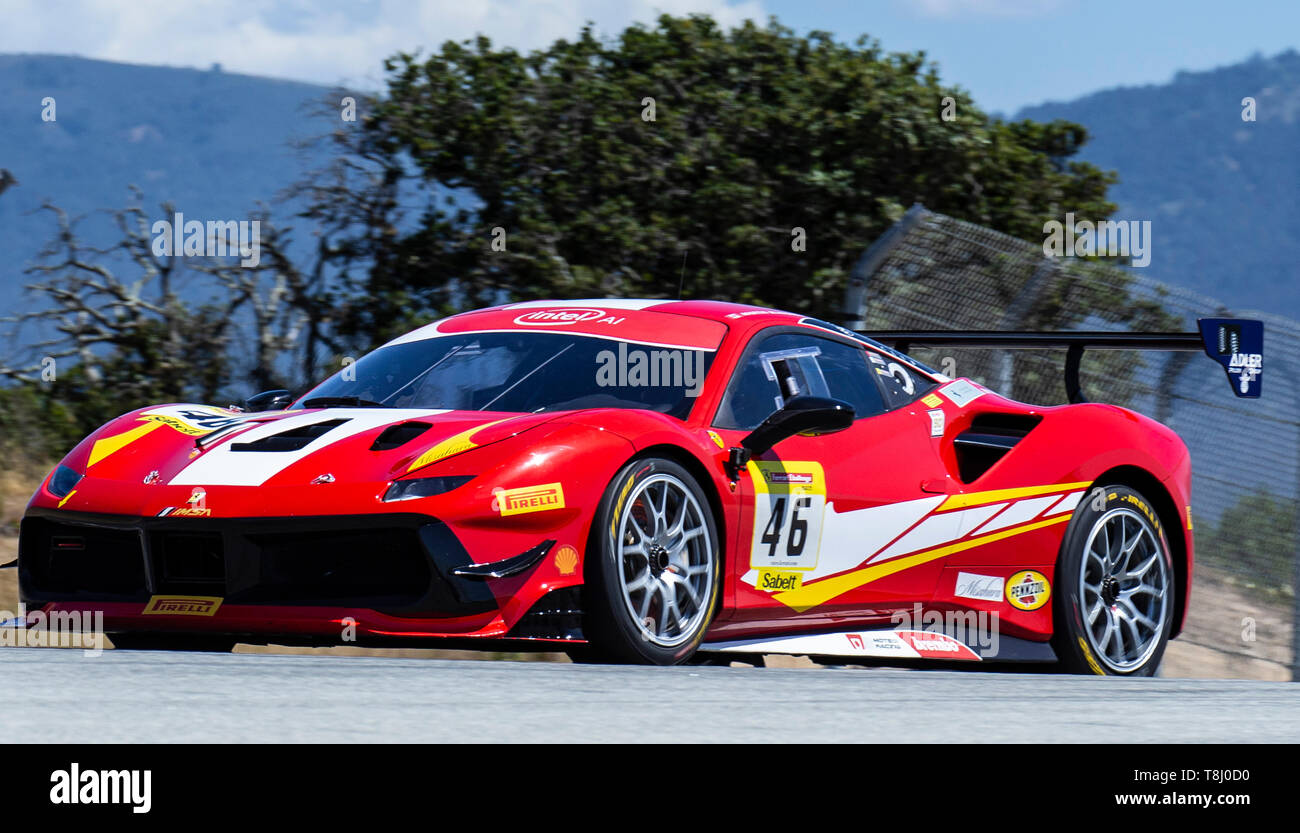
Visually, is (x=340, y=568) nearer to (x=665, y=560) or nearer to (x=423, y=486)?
(x=423, y=486)

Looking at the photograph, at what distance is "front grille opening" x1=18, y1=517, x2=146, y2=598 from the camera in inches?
202

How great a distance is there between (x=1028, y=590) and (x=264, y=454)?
120 inches

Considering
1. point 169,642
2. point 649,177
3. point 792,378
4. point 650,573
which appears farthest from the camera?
point 649,177

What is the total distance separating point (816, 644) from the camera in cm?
575

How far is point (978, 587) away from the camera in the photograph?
253 inches

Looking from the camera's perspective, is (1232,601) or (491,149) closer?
(1232,601)

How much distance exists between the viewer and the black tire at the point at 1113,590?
21.6ft

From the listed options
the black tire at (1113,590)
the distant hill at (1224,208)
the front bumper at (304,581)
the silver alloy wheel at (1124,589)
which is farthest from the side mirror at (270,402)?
the distant hill at (1224,208)

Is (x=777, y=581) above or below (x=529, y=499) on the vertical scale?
below

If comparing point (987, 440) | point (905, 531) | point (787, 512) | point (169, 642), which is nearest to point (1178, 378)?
point (987, 440)

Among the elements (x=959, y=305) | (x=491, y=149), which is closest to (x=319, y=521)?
(x=959, y=305)

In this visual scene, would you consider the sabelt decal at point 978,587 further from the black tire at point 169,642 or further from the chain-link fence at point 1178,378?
the black tire at point 169,642

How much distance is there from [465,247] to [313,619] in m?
9.47
